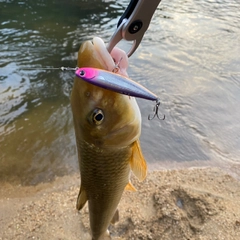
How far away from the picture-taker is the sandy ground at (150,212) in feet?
9.07

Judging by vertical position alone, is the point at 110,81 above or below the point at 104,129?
above

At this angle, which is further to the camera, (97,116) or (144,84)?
(144,84)

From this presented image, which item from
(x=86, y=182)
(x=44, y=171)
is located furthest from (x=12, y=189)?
(x=86, y=182)

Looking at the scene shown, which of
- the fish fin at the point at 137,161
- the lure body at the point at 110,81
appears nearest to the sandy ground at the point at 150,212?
the fish fin at the point at 137,161

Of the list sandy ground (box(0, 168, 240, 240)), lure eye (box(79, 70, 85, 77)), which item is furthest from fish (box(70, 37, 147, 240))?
sandy ground (box(0, 168, 240, 240))

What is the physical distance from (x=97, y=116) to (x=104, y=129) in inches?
3.6

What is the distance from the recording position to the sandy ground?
277 cm

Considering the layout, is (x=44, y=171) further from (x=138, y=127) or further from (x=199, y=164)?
(x=138, y=127)

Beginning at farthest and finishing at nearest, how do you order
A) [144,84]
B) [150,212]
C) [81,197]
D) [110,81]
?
[144,84] → [150,212] → [81,197] → [110,81]

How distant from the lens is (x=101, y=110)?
146cm

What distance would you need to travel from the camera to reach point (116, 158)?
1642mm

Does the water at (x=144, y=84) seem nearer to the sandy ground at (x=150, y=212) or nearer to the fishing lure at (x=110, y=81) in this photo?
the sandy ground at (x=150, y=212)

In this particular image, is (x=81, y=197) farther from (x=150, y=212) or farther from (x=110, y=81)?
(x=150, y=212)

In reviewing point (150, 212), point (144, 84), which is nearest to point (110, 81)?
point (150, 212)
